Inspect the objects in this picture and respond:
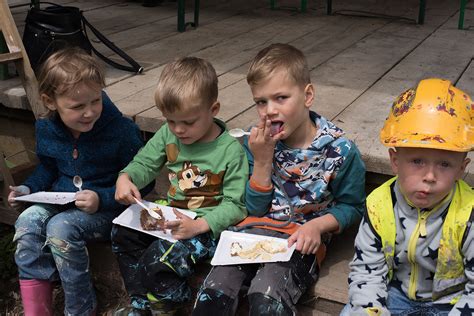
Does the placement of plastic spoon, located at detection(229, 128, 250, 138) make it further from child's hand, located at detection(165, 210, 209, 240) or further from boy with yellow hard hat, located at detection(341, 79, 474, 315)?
boy with yellow hard hat, located at detection(341, 79, 474, 315)

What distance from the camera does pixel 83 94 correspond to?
2.55 meters

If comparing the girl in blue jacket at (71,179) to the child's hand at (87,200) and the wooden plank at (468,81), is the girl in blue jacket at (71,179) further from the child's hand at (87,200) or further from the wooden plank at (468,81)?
the wooden plank at (468,81)

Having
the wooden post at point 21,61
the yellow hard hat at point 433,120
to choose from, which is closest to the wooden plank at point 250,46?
the wooden post at point 21,61

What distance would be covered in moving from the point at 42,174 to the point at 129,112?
19.0 inches

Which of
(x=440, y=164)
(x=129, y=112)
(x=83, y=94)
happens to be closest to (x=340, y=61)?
(x=129, y=112)

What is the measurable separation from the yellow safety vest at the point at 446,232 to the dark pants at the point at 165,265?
0.67 meters

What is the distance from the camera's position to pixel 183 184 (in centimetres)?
253

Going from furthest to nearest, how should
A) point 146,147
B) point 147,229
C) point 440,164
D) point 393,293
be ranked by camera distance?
point 146,147 → point 147,229 → point 393,293 → point 440,164

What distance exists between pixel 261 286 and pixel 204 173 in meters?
0.52

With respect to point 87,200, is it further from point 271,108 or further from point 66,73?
point 271,108

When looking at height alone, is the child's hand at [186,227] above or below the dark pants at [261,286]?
above

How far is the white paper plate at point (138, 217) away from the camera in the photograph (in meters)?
2.45

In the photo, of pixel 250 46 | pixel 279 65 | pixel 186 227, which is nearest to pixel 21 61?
pixel 186 227

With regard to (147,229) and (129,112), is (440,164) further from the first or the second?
(129,112)
